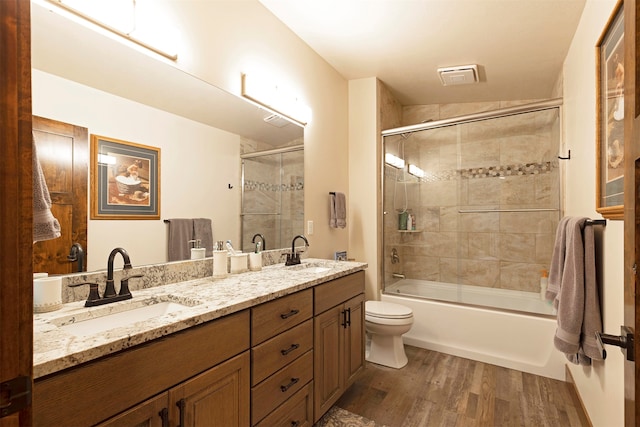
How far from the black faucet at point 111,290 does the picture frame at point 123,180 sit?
187 millimetres

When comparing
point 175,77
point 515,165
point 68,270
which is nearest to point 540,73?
point 515,165

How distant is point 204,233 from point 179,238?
0.51ft

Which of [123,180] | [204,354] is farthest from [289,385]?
[123,180]

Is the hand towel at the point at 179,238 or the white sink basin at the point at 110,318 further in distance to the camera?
the hand towel at the point at 179,238

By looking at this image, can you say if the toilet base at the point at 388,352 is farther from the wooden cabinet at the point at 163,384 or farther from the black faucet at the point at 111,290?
the black faucet at the point at 111,290

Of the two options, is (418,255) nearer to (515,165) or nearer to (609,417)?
(515,165)

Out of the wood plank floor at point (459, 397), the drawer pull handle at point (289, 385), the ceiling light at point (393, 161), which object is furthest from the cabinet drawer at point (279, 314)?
the ceiling light at point (393, 161)

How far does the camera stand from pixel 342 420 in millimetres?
1896

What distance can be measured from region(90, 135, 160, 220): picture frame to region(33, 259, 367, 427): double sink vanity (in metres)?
0.38

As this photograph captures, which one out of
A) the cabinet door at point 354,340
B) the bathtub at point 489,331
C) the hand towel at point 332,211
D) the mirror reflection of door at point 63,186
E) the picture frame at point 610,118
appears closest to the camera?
the mirror reflection of door at point 63,186

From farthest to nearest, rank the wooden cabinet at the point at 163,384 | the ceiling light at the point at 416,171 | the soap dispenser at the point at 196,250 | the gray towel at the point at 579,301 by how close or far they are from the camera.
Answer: the ceiling light at the point at 416,171 → the soap dispenser at the point at 196,250 → the gray towel at the point at 579,301 → the wooden cabinet at the point at 163,384

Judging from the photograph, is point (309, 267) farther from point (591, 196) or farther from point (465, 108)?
point (465, 108)

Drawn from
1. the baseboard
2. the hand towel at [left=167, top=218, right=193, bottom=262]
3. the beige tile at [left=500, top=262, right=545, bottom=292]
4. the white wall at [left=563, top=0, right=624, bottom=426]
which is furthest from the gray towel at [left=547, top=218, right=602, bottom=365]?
the hand towel at [left=167, top=218, right=193, bottom=262]

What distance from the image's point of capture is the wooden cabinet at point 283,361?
4.38 ft
